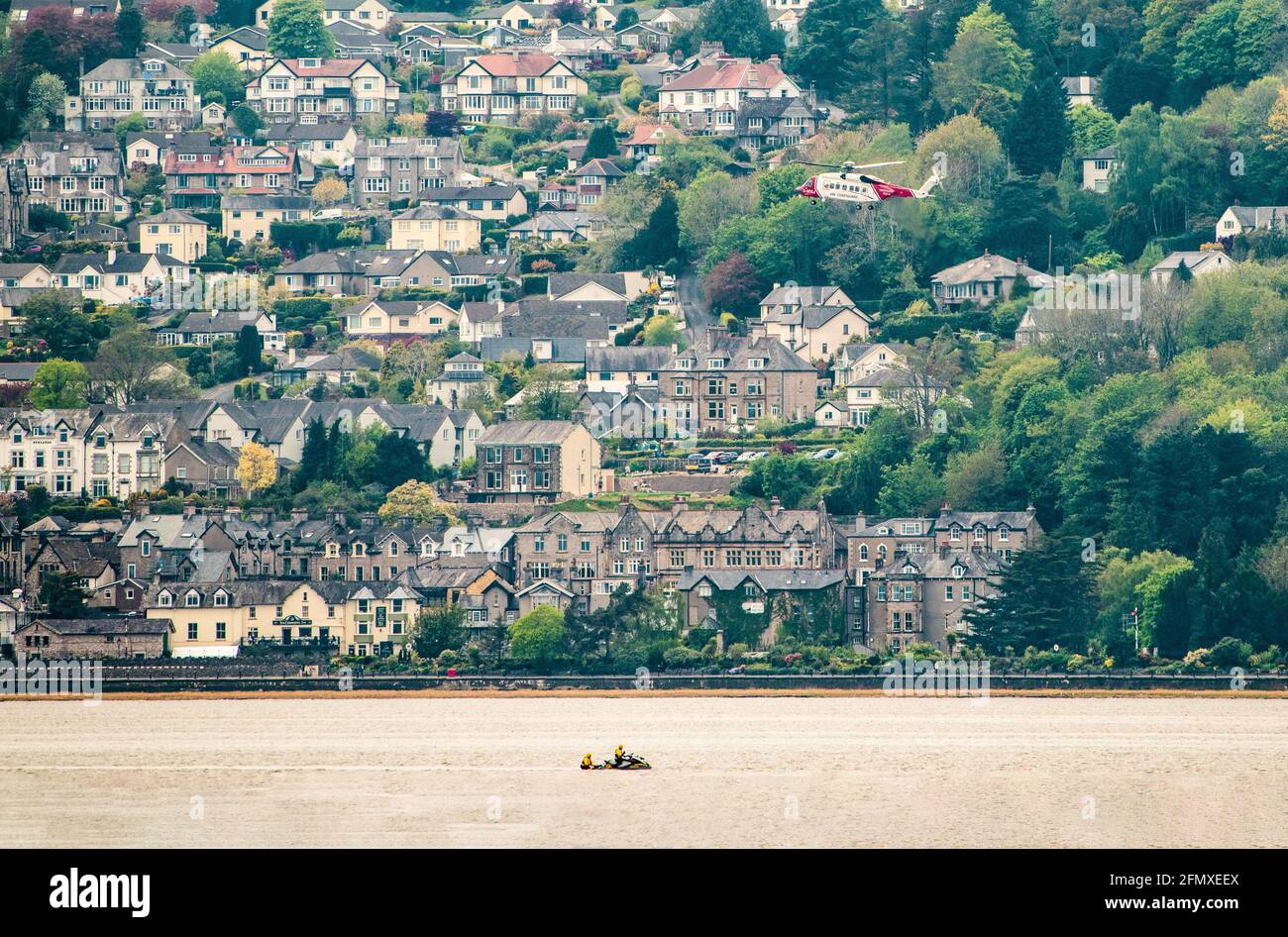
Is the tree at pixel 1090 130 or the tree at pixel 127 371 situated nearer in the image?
the tree at pixel 127 371

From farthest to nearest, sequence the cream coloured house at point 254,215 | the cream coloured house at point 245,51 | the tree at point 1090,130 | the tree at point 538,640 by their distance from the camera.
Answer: the cream coloured house at point 245,51
the cream coloured house at point 254,215
the tree at point 1090,130
the tree at point 538,640

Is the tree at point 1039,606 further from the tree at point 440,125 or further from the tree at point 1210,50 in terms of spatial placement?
the tree at point 440,125

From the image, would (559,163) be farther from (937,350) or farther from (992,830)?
(992,830)

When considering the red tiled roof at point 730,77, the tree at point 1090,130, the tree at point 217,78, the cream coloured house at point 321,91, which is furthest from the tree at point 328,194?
the tree at point 1090,130

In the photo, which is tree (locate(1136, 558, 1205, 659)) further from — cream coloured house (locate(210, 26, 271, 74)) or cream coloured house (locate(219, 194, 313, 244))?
cream coloured house (locate(210, 26, 271, 74))

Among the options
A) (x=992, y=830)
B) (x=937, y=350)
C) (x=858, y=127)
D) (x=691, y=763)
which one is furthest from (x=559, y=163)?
(x=992, y=830)

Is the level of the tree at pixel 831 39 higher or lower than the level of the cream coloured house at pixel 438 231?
higher

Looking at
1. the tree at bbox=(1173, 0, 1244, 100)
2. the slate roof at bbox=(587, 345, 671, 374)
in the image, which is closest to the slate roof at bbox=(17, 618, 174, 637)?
the slate roof at bbox=(587, 345, 671, 374)

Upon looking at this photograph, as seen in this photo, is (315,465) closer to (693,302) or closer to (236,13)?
(693,302)
